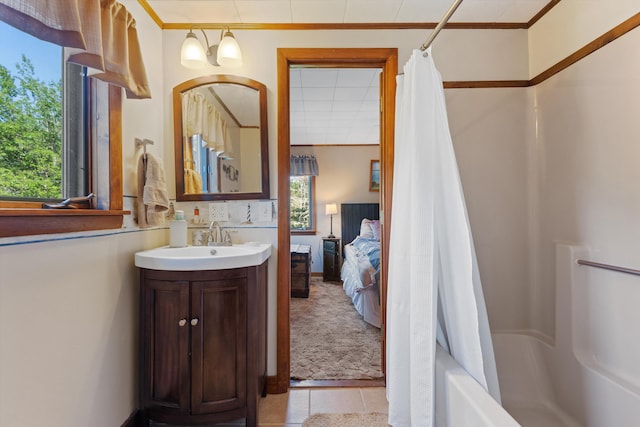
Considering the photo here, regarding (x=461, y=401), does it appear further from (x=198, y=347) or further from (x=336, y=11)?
(x=336, y=11)

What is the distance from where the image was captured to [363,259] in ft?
10.7

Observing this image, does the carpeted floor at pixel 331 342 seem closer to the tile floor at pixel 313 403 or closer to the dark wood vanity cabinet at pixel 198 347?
the tile floor at pixel 313 403

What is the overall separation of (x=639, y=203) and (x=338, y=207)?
4233 mm

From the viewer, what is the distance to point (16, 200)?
0.98 metres

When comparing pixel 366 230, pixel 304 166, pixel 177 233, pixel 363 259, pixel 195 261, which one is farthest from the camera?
pixel 304 166

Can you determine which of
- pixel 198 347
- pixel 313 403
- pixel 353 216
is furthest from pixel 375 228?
pixel 198 347

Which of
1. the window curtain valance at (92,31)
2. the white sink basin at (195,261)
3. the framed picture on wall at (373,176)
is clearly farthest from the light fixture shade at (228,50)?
the framed picture on wall at (373,176)

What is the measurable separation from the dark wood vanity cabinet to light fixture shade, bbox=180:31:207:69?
1.22 metres

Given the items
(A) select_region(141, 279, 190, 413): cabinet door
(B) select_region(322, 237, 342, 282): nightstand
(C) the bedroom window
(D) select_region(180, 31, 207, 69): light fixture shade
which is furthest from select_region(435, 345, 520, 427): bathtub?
(C) the bedroom window

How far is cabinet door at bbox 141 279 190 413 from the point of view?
1.38 meters

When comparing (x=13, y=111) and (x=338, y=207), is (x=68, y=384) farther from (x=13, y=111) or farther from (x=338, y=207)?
(x=338, y=207)

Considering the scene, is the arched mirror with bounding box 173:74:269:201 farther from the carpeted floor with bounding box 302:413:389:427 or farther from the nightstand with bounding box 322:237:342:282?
the nightstand with bounding box 322:237:342:282

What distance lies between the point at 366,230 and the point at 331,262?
0.80m

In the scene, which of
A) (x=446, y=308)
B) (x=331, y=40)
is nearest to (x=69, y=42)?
(x=331, y=40)
